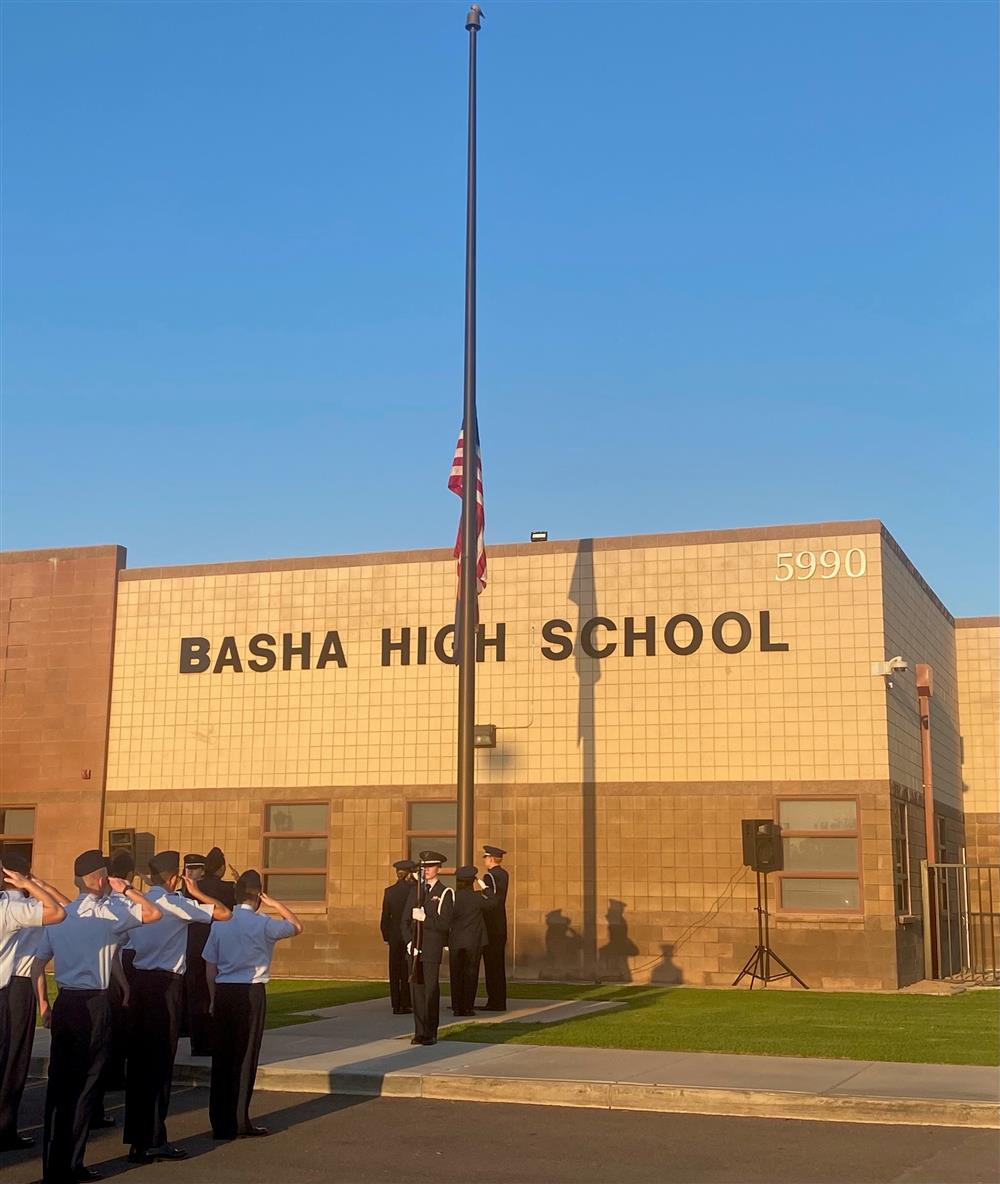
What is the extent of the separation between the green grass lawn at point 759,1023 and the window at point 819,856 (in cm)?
187

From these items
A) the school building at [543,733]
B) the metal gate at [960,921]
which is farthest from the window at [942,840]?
the metal gate at [960,921]

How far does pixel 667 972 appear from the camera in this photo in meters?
23.2

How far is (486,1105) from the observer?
37.8ft

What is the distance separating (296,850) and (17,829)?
5901 millimetres

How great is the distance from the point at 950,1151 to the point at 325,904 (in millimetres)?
17253

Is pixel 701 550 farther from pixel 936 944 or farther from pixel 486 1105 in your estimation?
pixel 486 1105

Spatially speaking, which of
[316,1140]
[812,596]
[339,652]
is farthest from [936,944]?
[316,1140]

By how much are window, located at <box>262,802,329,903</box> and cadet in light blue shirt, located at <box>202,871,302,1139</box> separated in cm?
1534

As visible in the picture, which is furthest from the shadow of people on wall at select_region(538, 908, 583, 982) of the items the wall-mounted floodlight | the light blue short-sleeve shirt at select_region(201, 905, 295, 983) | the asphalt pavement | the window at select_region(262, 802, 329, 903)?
the light blue short-sleeve shirt at select_region(201, 905, 295, 983)

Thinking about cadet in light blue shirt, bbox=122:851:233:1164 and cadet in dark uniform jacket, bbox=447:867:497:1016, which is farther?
cadet in dark uniform jacket, bbox=447:867:497:1016

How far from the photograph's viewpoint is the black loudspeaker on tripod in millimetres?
21016

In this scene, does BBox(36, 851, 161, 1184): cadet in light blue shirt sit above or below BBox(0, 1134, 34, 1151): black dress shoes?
above

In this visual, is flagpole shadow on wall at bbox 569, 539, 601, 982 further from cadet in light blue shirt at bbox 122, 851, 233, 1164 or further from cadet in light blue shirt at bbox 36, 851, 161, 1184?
cadet in light blue shirt at bbox 36, 851, 161, 1184

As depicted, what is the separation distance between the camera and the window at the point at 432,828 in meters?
24.9
